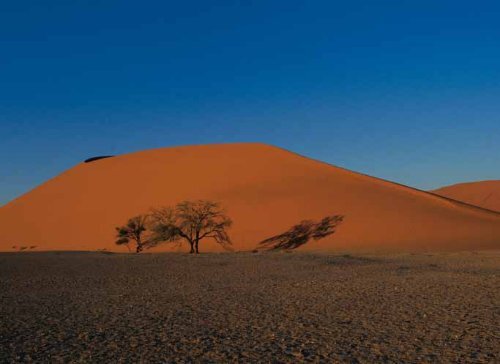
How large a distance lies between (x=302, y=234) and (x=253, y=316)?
29881mm

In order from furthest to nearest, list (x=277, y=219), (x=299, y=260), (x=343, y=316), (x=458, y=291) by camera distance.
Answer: (x=277, y=219) < (x=299, y=260) < (x=458, y=291) < (x=343, y=316)

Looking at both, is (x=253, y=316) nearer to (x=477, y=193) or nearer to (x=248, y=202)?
(x=248, y=202)

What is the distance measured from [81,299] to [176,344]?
5385mm

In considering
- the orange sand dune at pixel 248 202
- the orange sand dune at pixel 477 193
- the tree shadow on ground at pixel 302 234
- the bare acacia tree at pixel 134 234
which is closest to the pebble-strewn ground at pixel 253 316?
the tree shadow on ground at pixel 302 234

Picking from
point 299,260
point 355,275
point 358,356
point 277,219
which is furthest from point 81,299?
point 277,219

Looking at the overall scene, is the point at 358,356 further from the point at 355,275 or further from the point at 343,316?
the point at 355,275

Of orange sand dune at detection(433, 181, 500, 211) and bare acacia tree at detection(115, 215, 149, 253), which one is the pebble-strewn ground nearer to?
bare acacia tree at detection(115, 215, 149, 253)

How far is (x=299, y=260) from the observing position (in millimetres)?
22500

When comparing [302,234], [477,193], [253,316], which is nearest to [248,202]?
[302,234]

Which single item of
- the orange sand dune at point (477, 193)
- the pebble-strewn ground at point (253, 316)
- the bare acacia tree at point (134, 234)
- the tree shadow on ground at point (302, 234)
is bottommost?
the pebble-strewn ground at point (253, 316)

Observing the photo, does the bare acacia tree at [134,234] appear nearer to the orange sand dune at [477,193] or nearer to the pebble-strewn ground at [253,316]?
the pebble-strewn ground at [253,316]

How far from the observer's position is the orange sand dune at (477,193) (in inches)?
4075

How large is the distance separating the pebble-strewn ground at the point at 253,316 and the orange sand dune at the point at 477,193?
308 ft

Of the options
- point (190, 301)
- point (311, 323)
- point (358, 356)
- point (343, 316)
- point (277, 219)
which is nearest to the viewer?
point (358, 356)
